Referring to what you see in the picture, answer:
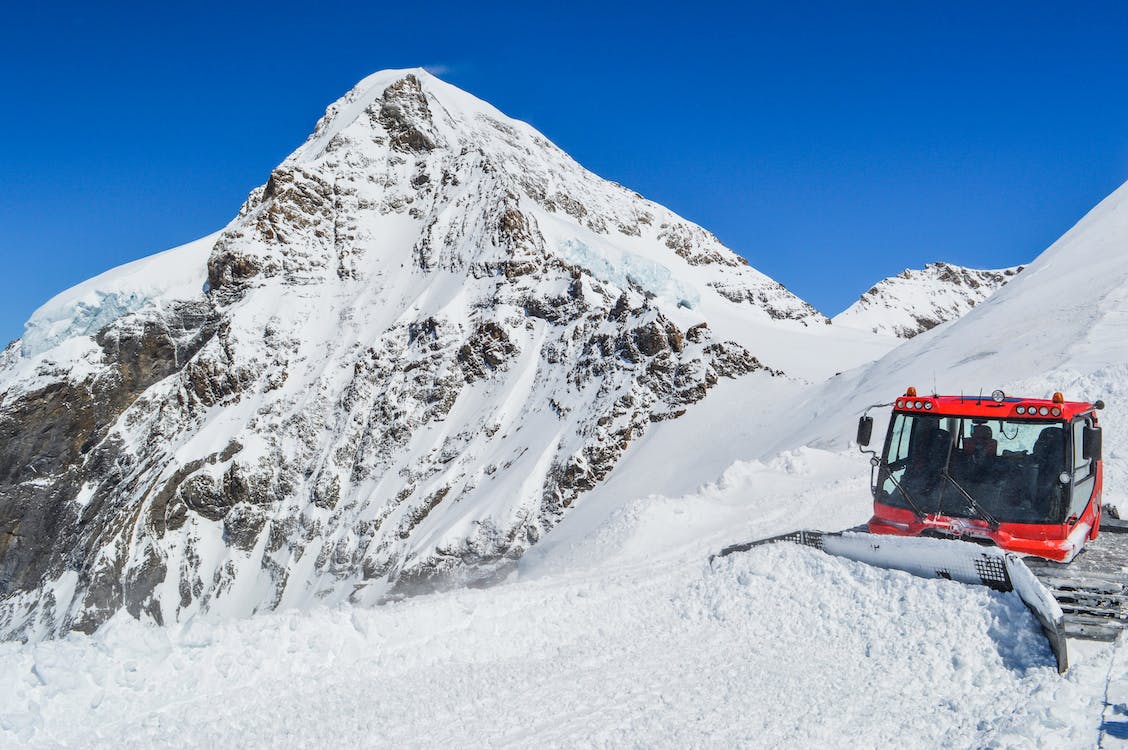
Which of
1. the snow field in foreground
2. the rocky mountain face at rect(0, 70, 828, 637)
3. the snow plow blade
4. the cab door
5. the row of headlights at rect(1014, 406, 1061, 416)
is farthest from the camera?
the rocky mountain face at rect(0, 70, 828, 637)

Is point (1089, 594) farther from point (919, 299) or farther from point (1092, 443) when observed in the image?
point (919, 299)

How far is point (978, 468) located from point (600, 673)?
525 centimetres

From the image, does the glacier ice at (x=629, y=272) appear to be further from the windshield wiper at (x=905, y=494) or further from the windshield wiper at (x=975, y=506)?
the windshield wiper at (x=975, y=506)

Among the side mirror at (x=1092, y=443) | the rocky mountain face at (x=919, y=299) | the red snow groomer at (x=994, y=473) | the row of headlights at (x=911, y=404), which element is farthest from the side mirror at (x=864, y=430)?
the rocky mountain face at (x=919, y=299)

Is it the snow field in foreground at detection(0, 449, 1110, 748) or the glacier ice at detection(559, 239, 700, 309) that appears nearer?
the snow field in foreground at detection(0, 449, 1110, 748)

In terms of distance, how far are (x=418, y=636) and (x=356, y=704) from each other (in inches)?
49.6

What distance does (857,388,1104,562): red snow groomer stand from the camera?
28.5 ft

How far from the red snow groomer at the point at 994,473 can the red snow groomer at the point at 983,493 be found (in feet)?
0.04

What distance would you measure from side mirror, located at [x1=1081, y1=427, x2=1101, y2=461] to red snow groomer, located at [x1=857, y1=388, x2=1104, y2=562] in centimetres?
1

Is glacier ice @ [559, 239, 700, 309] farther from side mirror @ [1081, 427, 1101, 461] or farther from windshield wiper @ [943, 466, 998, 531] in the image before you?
side mirror @ [1081, 427, 1101, 461]

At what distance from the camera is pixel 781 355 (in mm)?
56406

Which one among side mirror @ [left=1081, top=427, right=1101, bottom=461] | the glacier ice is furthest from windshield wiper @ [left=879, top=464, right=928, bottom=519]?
the glacier ice

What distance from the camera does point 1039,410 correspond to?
356 inches

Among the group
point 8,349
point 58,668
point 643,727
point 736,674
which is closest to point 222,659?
point 58,668
